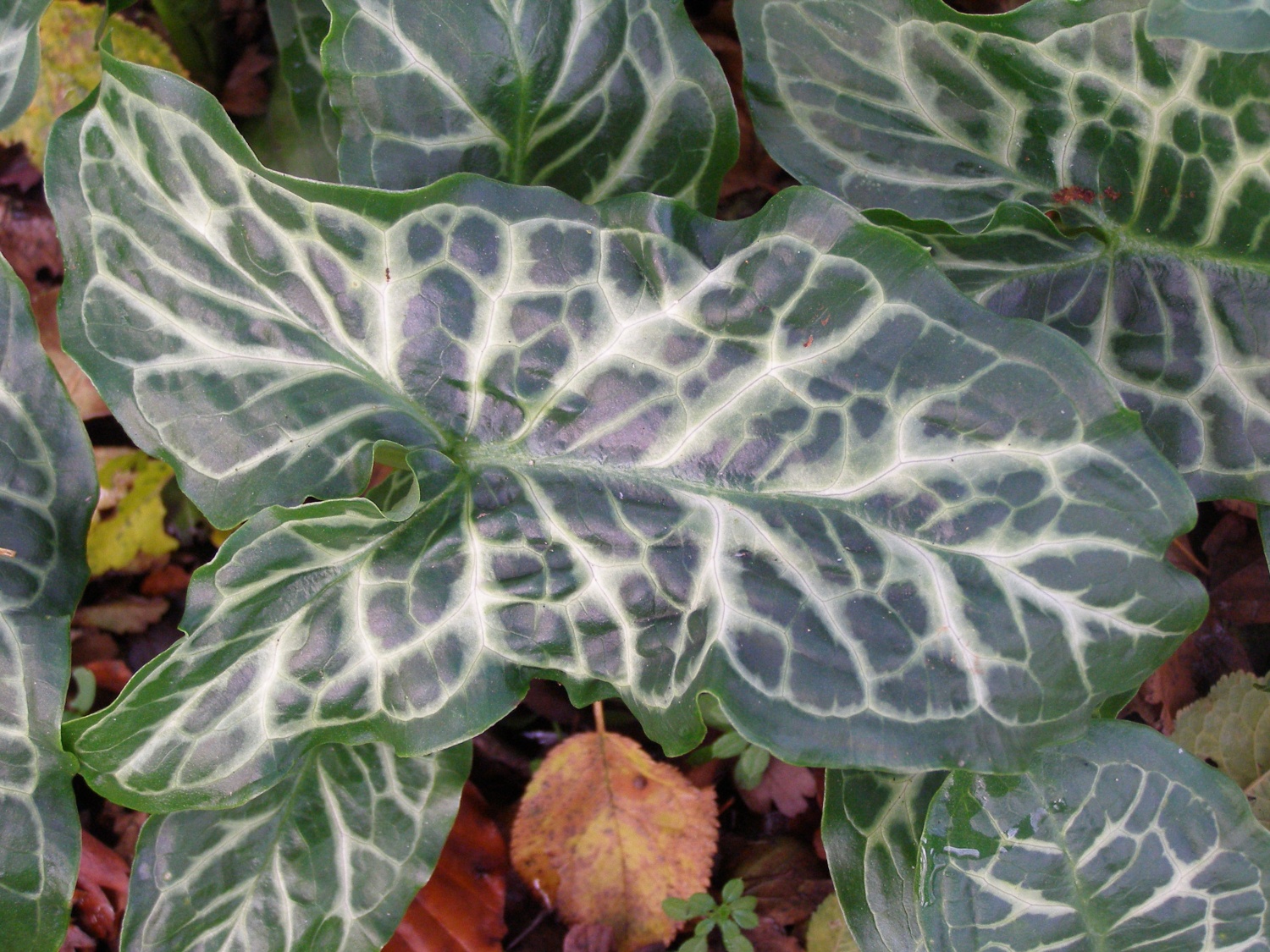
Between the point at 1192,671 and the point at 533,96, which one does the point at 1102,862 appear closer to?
the point at 1192,671

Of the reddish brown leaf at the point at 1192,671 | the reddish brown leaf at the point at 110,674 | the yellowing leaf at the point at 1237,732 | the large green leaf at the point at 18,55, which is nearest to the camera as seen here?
the large green leaf at the point at 18,55

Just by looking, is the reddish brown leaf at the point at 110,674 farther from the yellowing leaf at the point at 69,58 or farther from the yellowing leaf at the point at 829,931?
the yellowing leaf at the point at 829,931

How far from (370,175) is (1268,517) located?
0.97m

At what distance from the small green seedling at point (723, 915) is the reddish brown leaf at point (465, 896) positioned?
0.24m

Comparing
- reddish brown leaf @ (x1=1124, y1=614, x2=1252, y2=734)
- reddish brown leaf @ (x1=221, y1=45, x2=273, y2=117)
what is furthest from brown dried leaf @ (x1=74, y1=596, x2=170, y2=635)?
reddish brown leaf @ (x1=1124, y1=614, x2=1252, y2=734)

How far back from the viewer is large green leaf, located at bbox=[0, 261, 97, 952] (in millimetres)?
948

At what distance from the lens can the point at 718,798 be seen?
1374mm

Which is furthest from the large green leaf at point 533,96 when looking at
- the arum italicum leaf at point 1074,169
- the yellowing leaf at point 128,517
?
the yellowing leaf at point 128,517

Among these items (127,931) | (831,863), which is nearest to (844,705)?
(831,863)

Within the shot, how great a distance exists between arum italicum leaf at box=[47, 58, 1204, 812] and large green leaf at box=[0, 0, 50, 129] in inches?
3.1

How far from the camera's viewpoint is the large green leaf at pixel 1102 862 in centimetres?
90

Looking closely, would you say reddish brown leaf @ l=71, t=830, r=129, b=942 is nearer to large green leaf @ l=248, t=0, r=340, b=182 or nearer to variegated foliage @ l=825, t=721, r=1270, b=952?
large green leaf @ l=248, t=0, r=340, b=182

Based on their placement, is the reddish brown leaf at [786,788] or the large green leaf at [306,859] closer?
the large green leaf at [306,859]

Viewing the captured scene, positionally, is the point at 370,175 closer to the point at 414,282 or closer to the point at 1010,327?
the point at 414,282
